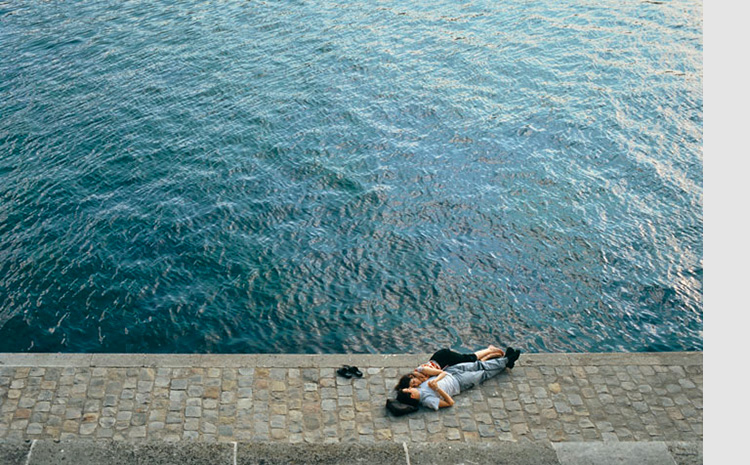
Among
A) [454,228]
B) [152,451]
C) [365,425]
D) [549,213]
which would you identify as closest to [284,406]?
[365,425]

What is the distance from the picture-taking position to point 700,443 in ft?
42.5

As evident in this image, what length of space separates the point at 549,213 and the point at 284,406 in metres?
10.5

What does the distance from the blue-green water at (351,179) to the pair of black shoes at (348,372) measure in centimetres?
207

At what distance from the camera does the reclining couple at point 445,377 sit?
13.6 metres

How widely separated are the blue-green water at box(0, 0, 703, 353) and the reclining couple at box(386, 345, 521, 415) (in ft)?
6.35

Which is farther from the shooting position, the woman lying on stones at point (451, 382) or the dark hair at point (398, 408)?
the woman lying on stones at point (451, 382)

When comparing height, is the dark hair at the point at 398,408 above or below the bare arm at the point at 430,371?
below

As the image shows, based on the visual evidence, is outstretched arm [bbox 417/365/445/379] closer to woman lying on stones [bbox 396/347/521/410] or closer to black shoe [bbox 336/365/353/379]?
woman lying on stones [bbox 396/347/521/410]

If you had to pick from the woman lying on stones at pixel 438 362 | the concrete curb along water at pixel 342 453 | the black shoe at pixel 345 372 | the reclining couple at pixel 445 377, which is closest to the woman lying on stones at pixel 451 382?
the reclining couple at pixel 445 377

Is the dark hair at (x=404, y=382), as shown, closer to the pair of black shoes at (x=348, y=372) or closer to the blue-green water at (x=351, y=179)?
the pair of black shoes at (x=348, y=372)

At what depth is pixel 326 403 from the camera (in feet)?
44.8

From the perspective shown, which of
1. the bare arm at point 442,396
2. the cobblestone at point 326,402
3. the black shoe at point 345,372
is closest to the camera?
the cobblestone at point 326,402

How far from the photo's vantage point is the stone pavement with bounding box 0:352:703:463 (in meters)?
12.9

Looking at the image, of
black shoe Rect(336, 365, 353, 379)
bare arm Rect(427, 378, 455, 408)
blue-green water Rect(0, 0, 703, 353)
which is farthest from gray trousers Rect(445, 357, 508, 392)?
blue-green water Rect(0, 0, 703, 353)
